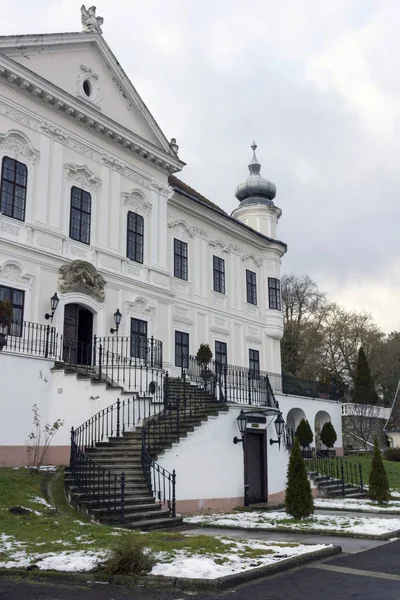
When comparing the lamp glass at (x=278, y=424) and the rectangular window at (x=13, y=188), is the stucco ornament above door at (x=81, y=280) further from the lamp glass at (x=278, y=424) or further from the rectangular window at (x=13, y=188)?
the lamp glass at (x=278, y=424)

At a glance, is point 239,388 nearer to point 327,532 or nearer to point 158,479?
point 158,479

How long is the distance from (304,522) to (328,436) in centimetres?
1897

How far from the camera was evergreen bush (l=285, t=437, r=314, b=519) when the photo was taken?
44.7 feet

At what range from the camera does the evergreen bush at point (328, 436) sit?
31406 millimetres

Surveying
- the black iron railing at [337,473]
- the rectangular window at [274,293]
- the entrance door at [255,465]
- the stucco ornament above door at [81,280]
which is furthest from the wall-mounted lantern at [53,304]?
the rectangular window at [274,293]

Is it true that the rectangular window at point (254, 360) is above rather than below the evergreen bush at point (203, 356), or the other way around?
above

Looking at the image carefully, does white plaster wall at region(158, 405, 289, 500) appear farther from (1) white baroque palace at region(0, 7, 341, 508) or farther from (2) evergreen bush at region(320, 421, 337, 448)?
(2) evergreen bush at region(320, 421, 337, 448)

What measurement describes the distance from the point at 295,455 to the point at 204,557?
5785mm

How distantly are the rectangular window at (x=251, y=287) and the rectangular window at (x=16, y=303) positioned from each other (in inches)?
606

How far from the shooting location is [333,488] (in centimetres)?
2027

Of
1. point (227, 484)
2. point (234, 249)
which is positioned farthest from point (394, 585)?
point (234, 249)

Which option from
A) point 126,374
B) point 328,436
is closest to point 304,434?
point 328,436

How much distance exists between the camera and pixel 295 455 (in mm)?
13875

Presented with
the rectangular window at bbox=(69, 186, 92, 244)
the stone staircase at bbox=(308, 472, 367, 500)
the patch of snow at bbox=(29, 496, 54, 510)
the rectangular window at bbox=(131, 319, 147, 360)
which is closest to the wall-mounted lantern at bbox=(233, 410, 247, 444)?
the stone staircase at bbox=(308, 472, 367, 500)
